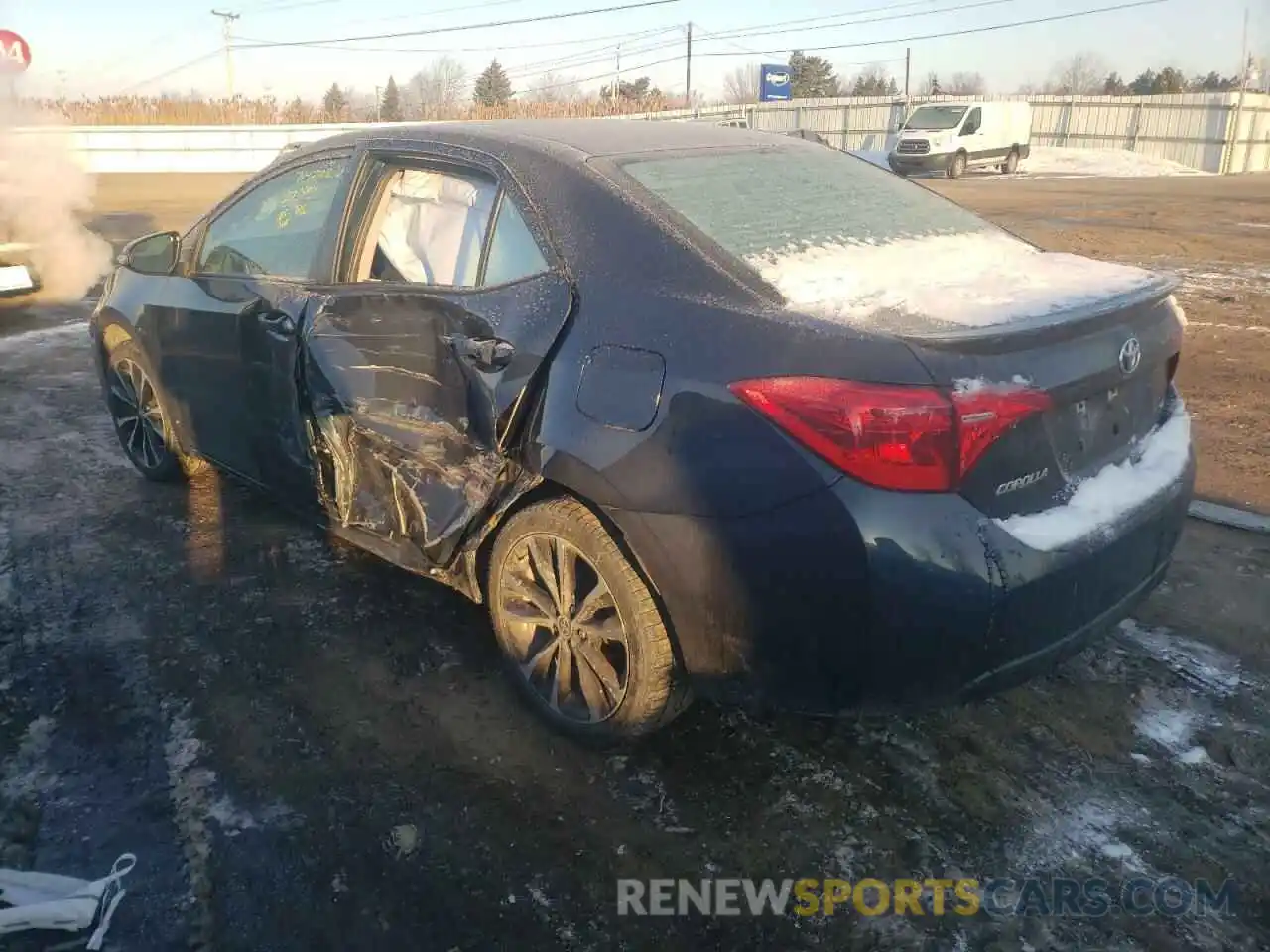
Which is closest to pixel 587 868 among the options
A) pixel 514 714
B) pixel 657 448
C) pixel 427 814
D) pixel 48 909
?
pixel 427 814

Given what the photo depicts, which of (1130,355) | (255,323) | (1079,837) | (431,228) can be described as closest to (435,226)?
(431,228)

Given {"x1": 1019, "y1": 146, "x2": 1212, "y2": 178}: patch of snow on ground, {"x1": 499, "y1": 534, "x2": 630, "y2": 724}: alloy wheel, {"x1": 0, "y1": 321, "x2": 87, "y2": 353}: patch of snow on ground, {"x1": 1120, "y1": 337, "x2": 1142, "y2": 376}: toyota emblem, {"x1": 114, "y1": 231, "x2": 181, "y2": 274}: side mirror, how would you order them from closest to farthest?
{"x1": 1120, "y1": 337, "x2": 1142, "y2": 376}: toyota emblem < {"x1": 499, "y1": 534, "x2": 630, "y2": 724}: alloy wheel < {"x1": 114, "y1": 231, "x2": 181, "y2": 274}: side mirror < {"x1": 0, "y1": 321, "x2": 87, "y2": 353}: patch of snow on ground < {"x1": 1019, "y1": 146, "x2": 1212, "y2": 178}: patch of snow on ground

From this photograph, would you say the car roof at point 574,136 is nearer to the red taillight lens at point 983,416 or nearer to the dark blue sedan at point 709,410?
the dark blue sedan at point 709,410

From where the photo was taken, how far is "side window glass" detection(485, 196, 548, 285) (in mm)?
2885

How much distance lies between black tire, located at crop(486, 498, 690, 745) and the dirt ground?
0.45 ft

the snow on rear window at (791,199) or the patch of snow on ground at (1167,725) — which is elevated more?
the snow on rear window at (791,199)

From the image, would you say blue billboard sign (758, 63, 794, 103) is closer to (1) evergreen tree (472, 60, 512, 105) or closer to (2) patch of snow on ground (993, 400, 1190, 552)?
(1) evergreen tree (472, 60, 512, 105)

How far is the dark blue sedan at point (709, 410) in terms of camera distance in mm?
2252

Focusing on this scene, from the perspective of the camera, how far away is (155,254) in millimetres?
4562

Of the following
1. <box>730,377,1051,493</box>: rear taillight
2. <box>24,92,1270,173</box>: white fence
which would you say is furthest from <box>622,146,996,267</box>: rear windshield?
<box>24,92,1270,173</box>: white fence

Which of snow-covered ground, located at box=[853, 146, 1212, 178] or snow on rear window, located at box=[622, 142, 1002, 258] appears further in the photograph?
snow-covered ground, located at box=[853, 146, 1212, 178]

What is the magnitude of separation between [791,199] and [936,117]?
97.4 ft

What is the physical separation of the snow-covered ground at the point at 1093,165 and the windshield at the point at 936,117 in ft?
4.57

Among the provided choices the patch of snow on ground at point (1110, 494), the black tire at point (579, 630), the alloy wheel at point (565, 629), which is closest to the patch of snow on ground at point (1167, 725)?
the patch of snow on ground at point (1110, 494)
